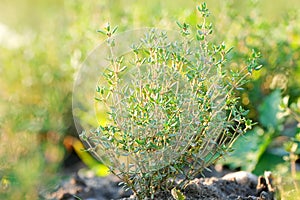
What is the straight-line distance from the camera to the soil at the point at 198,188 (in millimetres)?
3008

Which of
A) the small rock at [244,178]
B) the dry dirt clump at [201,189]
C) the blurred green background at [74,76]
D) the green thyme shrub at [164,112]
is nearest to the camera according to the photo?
the green thyme shrub at [164,112]

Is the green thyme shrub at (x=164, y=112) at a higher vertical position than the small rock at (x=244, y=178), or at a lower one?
higher

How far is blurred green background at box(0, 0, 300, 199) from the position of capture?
3.71 meters

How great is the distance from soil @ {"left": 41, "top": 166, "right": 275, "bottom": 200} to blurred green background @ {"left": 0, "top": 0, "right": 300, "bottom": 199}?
159mm

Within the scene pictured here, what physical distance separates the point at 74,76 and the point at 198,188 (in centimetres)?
182

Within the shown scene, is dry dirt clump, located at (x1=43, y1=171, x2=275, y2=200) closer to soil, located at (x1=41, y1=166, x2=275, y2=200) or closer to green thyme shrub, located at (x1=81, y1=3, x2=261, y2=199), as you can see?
soil, located at (x1=41, y1=166, x2=275, y2=200)

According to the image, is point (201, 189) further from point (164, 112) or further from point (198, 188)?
point (164, 112)

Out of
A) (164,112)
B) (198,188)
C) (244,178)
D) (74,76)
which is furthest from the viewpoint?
(74,76)

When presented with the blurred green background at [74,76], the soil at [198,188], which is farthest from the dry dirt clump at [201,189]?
the blurred green background at [74,76]

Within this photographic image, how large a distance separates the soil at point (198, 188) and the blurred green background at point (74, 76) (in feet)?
0.52

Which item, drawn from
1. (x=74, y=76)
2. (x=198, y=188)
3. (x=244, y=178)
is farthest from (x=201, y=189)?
(x=74, y=76)

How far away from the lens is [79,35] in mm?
4883

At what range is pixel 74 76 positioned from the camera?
4551 millimetres

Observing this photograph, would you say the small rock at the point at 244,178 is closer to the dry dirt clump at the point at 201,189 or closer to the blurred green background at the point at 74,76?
the dry dirt clump at the point at 201,189
